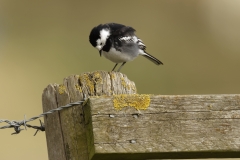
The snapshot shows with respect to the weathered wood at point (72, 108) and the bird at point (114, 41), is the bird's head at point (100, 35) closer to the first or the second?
the bird at point (114, 41)

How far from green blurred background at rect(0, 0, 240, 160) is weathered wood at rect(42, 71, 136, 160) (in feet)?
18.1

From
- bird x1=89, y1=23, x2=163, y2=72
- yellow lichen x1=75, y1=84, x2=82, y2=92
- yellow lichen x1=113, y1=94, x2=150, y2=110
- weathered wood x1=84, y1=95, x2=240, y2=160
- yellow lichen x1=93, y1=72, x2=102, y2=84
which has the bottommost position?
weathered wood x1=84, y1=95, x2=240, y2=160

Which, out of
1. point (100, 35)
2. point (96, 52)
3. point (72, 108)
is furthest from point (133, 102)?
point (96, 52)

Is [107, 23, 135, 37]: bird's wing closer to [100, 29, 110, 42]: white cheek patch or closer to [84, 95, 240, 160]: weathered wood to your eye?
[100, 29, 110, 42]: white cheek patch

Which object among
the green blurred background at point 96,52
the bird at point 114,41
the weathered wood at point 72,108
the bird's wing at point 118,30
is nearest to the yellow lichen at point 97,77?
the weathered wood at point 72,108

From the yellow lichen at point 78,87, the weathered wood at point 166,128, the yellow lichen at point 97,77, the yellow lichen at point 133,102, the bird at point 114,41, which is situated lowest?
the weathered wood at point 166,128

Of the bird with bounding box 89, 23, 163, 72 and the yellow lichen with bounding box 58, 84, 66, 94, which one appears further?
the bird with bounding box 89, 23, 163, 72

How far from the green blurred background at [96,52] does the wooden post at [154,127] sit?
578cm

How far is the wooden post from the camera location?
251cm

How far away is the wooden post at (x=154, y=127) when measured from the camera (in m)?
2.51

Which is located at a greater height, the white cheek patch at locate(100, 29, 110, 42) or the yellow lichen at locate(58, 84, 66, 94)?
the white cheek patch at locate(100, 29, 110, 42)

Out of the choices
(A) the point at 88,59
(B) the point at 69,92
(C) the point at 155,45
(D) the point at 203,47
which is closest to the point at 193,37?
(D) the point at 203,47

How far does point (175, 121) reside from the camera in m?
2.57

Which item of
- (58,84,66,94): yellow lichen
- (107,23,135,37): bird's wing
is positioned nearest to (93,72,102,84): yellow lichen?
(58,84,66,94): yellow lichen
